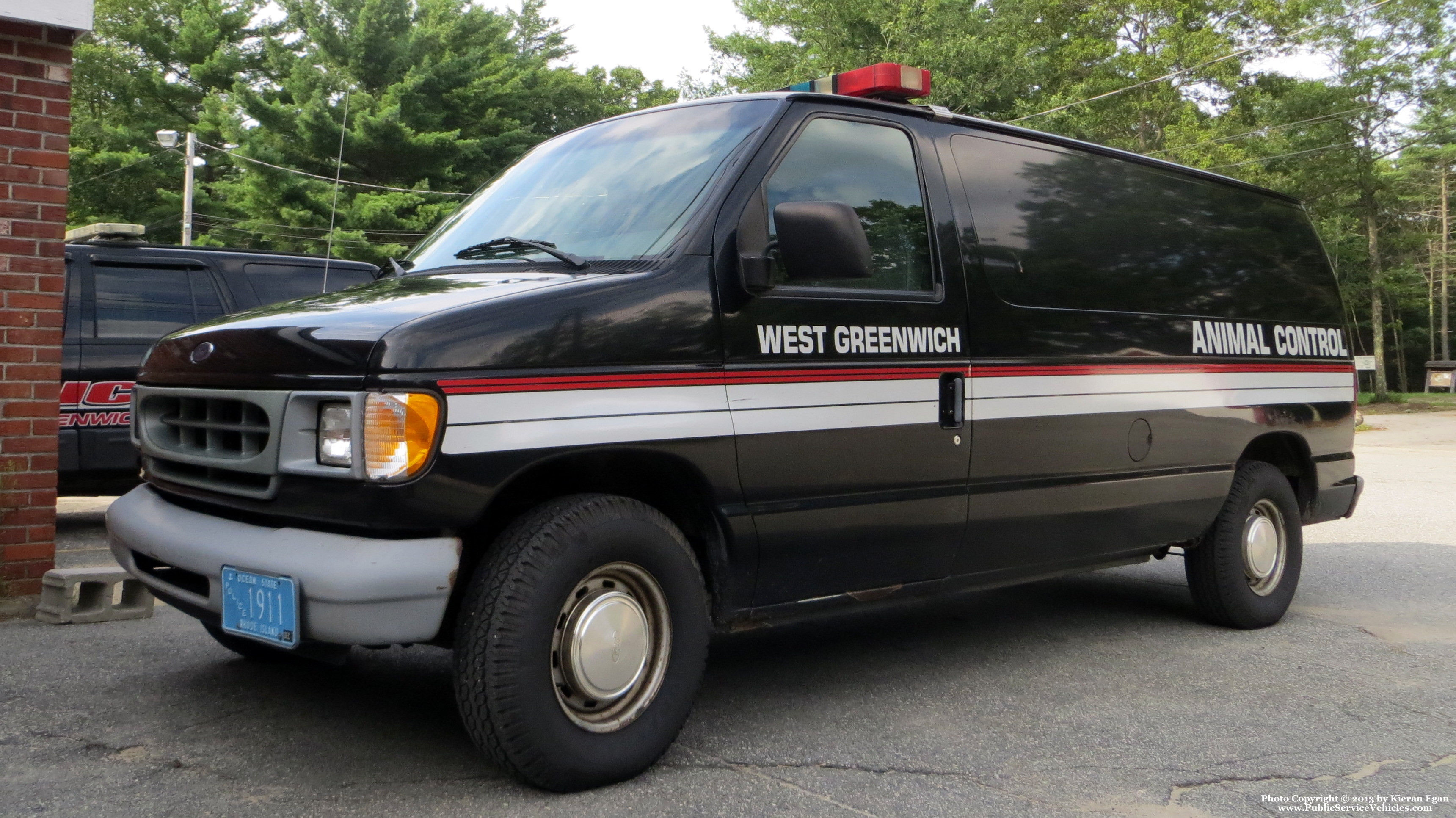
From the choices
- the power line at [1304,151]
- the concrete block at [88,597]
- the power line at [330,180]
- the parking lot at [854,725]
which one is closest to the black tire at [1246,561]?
the parking lot at [854,725]

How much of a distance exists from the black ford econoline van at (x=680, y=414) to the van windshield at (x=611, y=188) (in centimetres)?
2

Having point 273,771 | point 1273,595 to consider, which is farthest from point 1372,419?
point 273,771

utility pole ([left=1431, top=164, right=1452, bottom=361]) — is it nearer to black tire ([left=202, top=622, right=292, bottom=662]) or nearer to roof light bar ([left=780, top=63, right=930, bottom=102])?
roof light bar ([left=780, top=63, right=930, bottom=102])

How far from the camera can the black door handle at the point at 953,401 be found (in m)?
4.29

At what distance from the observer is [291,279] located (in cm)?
870

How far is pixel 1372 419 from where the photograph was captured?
29.3 meters

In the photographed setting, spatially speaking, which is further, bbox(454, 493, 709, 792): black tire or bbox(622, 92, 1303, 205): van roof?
bbox(622, 92, 1303, 205): van roof

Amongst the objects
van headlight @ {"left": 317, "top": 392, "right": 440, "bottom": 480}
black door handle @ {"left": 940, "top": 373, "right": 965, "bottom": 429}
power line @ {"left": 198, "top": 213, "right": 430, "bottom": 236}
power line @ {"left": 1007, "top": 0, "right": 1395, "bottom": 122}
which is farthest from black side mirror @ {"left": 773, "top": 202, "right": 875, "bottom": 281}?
power line @ {"left": 198, "top": 213, "right": 430, "bottom": 236}

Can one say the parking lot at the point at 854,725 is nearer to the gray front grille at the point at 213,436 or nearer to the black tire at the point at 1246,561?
the black tire at the point at 1246,561

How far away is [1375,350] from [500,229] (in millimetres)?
37137

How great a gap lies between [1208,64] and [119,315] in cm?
2731

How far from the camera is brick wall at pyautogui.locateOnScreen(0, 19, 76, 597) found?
5246 mm

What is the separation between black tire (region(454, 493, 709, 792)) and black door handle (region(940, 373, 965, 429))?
122 centimetres

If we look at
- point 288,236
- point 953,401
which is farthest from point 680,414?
point 288,236
